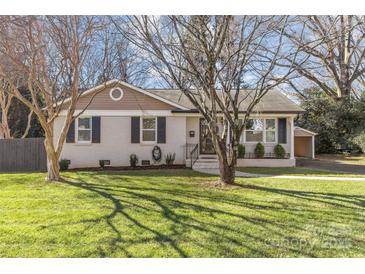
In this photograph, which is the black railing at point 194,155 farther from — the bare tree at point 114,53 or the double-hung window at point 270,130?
the bare tree at point 114,53

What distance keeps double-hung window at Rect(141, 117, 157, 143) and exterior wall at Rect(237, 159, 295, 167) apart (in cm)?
455

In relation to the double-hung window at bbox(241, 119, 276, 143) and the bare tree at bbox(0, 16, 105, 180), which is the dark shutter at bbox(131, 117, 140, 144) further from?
the double-hung window at bbox(241, 119, 276, 143)

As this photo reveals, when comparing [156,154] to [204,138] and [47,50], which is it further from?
[47,50]

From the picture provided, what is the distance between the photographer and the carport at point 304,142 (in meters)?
20.2

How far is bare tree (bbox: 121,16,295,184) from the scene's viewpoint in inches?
316

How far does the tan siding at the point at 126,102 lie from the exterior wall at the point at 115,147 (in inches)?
21.7

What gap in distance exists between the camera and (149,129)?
590 inches

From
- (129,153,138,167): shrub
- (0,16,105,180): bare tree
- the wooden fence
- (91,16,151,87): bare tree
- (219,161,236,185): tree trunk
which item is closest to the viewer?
(0,16,105,180): bare tree

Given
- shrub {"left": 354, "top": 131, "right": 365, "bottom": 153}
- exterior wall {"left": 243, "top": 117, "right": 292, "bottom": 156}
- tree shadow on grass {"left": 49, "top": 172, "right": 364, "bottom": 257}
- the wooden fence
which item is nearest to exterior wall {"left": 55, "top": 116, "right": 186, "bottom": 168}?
the wooden fence

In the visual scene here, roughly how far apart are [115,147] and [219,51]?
27.9 ft

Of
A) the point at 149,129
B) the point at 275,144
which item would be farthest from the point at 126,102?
the point at 275,144

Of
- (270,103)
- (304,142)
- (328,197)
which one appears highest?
(270,103)

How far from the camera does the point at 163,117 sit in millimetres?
14836

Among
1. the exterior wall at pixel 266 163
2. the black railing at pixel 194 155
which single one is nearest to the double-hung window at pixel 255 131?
the exterior wall at pixel 266 163
